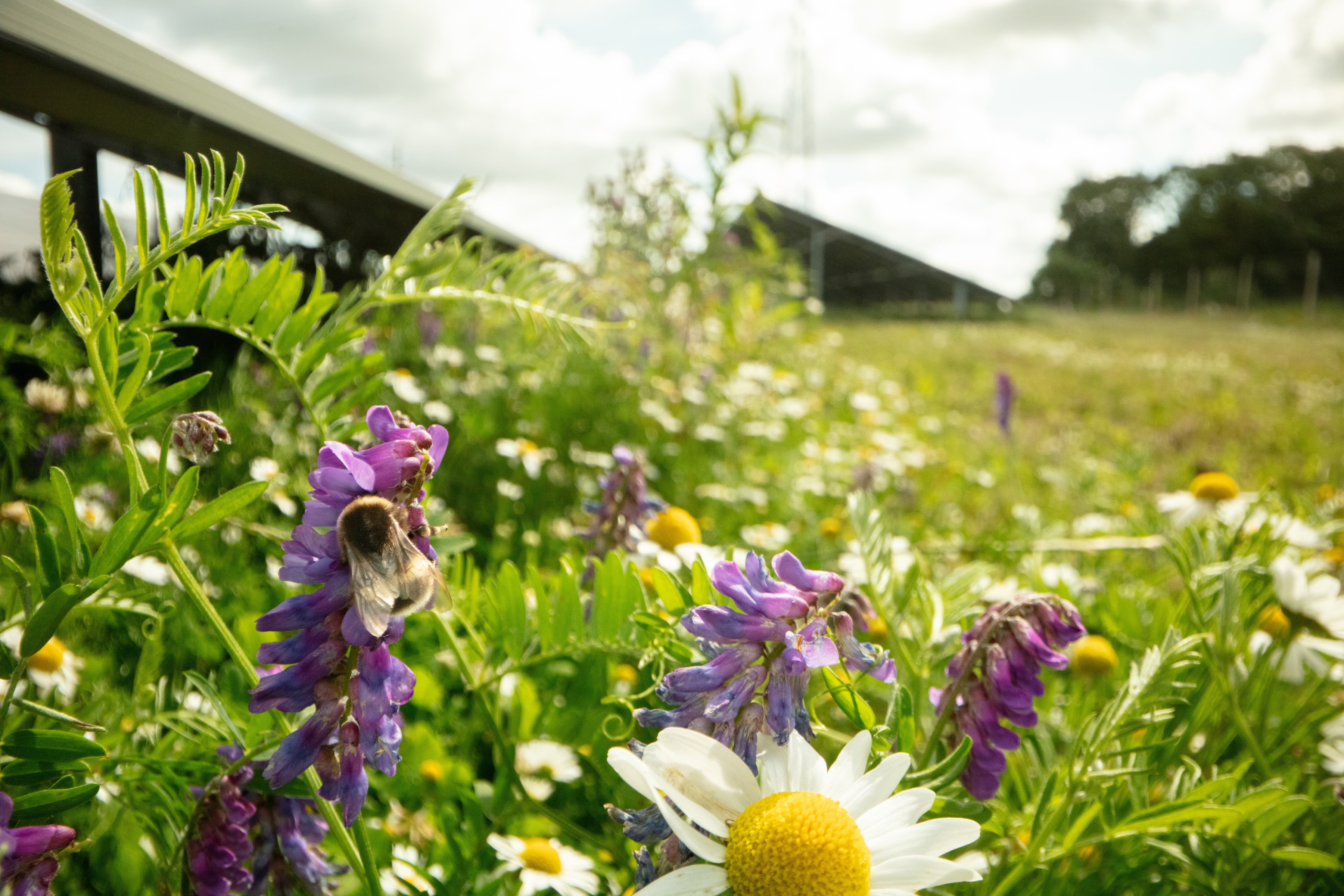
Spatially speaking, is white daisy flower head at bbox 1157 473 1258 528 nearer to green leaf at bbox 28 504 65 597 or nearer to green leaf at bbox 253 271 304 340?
green leaf at bbox 253 271 304 340

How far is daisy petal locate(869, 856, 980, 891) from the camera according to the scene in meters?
0.56

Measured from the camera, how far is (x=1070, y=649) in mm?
1616

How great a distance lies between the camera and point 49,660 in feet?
4.15

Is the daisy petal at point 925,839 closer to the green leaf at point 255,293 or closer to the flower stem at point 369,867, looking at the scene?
the flower stem at point 369,867

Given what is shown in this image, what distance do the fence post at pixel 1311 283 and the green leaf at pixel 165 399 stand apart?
847 inches

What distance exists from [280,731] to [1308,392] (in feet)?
27.9

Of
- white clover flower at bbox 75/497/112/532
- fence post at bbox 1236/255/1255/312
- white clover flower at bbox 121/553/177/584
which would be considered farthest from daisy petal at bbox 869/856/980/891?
fence post at bbox 1236/255/1255/312

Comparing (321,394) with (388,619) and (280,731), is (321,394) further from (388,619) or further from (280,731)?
(388,619)

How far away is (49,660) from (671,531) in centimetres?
104

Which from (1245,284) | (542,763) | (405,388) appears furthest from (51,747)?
(1245,284)

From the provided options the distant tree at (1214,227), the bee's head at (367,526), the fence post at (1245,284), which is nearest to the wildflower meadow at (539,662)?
the bee's head at (367,526)

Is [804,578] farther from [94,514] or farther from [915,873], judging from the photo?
[94,514]

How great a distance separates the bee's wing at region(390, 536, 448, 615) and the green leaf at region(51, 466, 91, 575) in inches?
9.3

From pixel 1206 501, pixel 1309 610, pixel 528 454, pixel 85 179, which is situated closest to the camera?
pixel 1309 610
